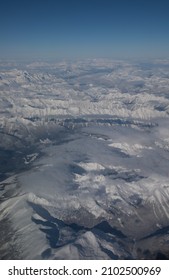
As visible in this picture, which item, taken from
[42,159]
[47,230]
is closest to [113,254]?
[47,230]

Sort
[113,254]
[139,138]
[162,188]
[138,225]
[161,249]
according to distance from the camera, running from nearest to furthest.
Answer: [113,254], [161,249], [138,225], [162,188], [139,138]

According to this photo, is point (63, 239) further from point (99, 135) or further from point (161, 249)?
point (99, 135)

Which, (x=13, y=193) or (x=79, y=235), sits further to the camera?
(x=13, y=193)

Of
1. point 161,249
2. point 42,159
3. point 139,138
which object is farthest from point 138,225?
point 139,138

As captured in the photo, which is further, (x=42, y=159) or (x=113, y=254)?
(x=42, y=159)

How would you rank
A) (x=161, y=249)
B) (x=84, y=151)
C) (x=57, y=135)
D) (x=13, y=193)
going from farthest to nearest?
(x=57, y=135) → (x=84, y=151) → (x=13, y=193) → (x=161, y=249)

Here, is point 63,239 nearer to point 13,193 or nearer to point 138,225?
point 138,225

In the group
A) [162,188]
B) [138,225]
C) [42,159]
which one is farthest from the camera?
[42,159]

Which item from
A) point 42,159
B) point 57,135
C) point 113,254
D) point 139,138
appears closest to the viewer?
point 113,254
